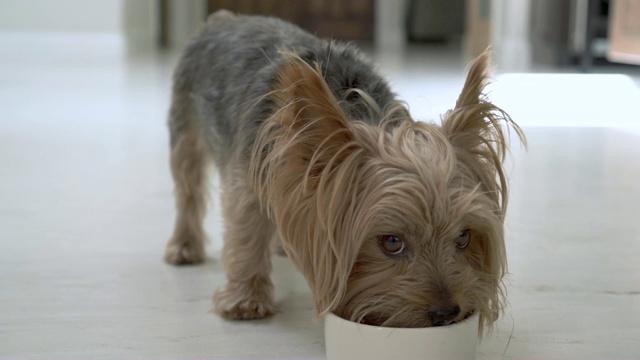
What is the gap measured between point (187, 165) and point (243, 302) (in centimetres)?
70

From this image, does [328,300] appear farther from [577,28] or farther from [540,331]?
[577,28]

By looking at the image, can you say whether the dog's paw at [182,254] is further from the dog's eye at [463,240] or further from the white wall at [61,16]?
the white wall at [61,16]

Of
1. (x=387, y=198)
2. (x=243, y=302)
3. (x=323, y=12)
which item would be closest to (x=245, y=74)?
(x=243, y=302)

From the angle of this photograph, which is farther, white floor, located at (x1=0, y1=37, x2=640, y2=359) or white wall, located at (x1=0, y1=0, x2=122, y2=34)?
white wall, located at (x1=0, y1=0, x2=122, y2=34)

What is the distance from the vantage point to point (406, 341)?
4.61 feet

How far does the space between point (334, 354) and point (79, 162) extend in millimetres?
2455

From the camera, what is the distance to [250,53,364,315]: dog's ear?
1486 mm

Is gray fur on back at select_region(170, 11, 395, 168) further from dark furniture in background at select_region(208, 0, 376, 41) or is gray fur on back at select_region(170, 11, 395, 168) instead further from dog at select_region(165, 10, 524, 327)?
dark furniture in background at select_region(208, 0, 376, 41)

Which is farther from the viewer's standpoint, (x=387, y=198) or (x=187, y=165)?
(x=187, y=165)

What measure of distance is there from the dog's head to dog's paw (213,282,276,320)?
1.44ft

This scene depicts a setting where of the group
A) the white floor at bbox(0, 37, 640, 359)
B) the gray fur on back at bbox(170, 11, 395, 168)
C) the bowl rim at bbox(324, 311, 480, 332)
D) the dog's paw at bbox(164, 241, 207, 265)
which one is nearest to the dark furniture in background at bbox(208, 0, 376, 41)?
the white floor at bbox(0, 37, 640, 359)

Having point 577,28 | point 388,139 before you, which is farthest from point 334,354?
point 577,28

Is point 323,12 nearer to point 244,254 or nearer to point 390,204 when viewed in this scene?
point 244,254

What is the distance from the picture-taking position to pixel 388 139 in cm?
152
